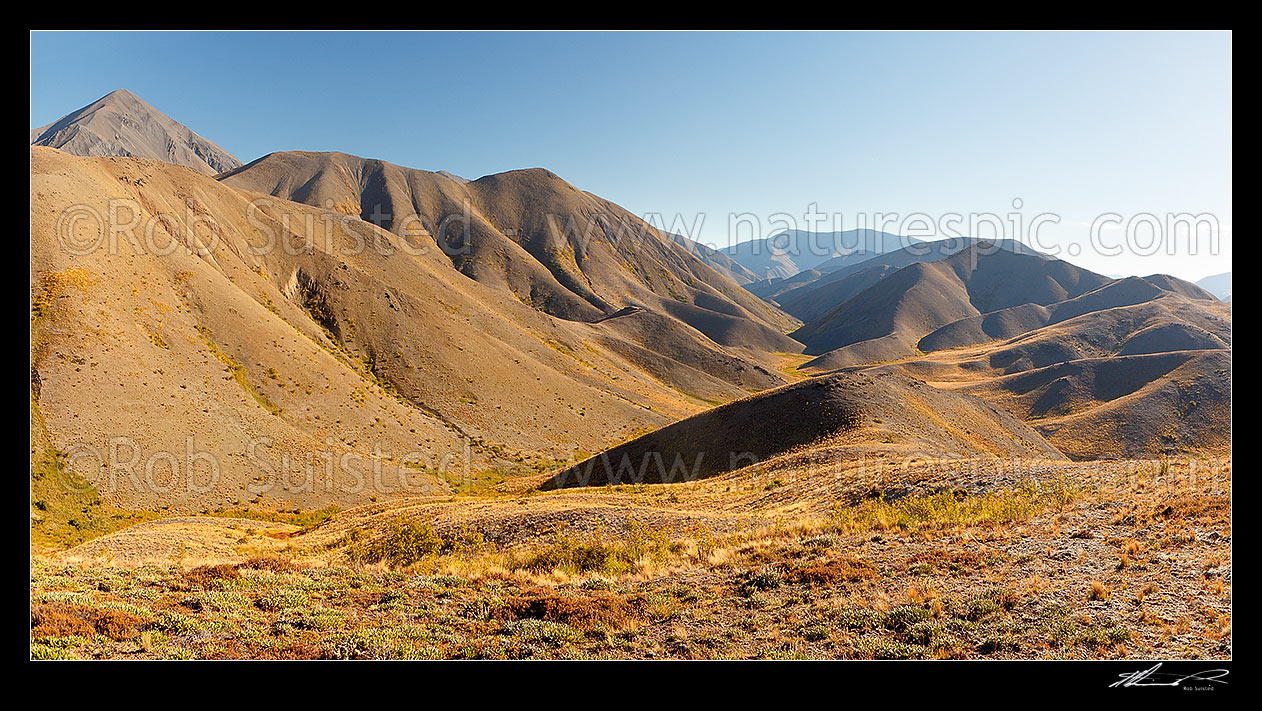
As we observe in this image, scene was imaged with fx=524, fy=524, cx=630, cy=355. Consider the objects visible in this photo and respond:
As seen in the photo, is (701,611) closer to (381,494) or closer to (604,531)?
(604,531)

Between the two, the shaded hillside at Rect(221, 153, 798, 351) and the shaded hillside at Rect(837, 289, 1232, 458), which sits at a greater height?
the shaded hillside at Rect(221, 153, 798, 351)

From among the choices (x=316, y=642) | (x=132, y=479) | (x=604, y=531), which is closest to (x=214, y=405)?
(x=132, y=479)

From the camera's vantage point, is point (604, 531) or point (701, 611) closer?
point (701, 611)

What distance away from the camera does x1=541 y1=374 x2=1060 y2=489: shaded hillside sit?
3400 centimetres

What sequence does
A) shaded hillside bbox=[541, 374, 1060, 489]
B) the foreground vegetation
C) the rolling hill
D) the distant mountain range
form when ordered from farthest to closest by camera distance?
the distant mountain range
the rolling hill
shaded hillside bbox=[541, 374, 1060, 489]
the foreground vegetation

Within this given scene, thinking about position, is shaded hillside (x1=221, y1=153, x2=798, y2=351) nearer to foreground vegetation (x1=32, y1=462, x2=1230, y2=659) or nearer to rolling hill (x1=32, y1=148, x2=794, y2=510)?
rolling hill (x1=32, y1=148, x2=794, y2=510)

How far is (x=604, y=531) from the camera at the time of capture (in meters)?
16.7
